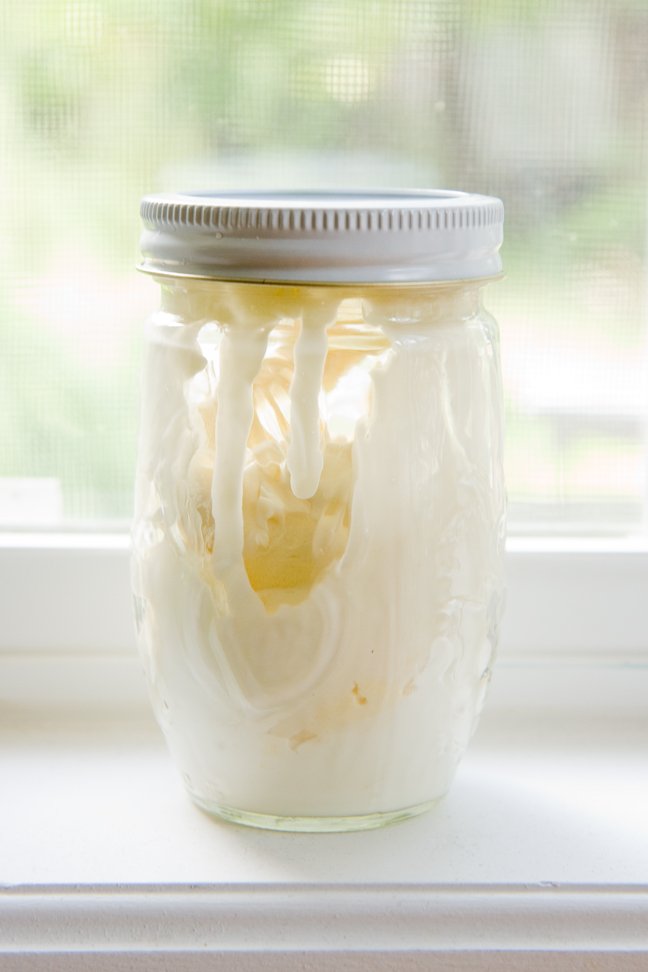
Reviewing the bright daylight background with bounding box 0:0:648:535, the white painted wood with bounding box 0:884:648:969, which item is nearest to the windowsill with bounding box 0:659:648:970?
the white painted wood with bounding box 0:884:648:969

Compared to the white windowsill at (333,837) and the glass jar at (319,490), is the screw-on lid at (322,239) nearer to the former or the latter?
the glass jar at (319,490)

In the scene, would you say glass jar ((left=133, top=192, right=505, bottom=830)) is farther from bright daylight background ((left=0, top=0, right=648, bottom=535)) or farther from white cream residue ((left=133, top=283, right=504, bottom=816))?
bright daylight background ((left=0, top=0, right=648, bottom=535))

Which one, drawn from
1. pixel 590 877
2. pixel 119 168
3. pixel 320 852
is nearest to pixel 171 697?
pixel 320 852

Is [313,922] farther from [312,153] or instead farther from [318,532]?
[312,153]

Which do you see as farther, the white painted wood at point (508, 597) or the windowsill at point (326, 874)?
the white painted wood at point (508, 597)

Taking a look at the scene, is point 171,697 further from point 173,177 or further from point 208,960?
point 173,177

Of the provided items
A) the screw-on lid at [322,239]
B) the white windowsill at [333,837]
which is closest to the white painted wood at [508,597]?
the white windowsill at [333,837]
